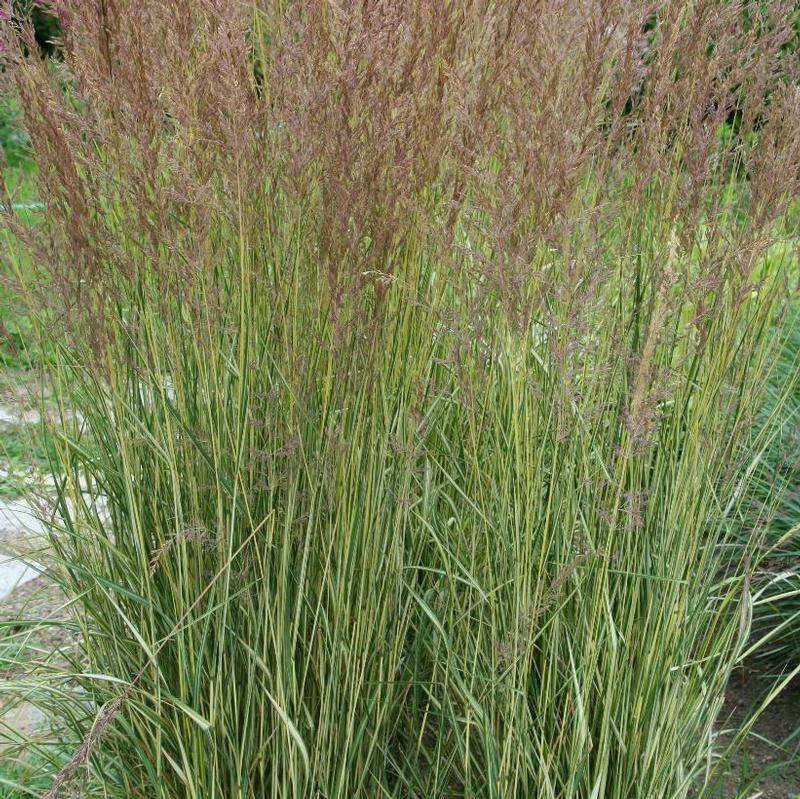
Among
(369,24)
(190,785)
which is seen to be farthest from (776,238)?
(190,785)

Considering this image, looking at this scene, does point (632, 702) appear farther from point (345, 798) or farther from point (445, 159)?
point (445, 159)

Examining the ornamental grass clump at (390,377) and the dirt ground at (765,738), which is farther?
the dirt ground at (765,738)

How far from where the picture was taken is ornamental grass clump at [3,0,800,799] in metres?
1.63

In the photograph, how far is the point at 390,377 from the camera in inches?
74.8

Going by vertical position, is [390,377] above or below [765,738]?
above

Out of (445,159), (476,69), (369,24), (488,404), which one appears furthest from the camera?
(445,159)

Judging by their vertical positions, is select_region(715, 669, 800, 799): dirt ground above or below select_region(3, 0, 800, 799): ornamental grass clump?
below

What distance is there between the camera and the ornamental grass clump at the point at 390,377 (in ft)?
5.34

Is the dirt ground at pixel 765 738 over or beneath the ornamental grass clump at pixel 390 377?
beneath

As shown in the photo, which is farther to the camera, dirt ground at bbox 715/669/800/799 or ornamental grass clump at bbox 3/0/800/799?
dirt ground at bbox 715/669/800/799

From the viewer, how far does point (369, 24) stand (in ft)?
5.08

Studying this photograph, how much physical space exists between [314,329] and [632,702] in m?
0.95

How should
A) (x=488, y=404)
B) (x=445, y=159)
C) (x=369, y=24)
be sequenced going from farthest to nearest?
(x=445, y=159), (x=488, y=404), (x=369, y=24)

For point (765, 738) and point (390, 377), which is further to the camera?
point (765, 738)
